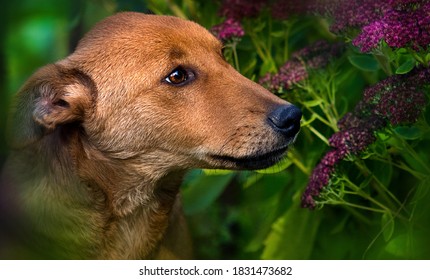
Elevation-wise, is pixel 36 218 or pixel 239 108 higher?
pixel 239 108

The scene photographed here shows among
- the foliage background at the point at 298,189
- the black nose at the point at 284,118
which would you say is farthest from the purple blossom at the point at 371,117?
the black nose at the point at 284,118

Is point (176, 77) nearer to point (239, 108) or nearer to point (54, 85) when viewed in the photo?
point (239, 108)

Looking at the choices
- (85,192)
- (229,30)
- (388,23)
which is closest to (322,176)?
(388,23)

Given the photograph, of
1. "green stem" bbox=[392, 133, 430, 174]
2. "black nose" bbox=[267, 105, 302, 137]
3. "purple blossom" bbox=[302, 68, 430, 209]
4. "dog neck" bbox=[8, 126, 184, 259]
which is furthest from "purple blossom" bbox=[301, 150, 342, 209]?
"dog neck" bbox=[8, 126, 184, 259]

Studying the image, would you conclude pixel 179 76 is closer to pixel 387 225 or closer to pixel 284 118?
pixel 284 118

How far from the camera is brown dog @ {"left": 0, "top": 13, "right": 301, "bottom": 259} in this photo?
2.99 metres

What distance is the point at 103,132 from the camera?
309 cm

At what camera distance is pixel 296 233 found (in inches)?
149

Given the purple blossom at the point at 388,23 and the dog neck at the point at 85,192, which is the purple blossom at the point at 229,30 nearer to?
the purple blossom at the point at 388,23

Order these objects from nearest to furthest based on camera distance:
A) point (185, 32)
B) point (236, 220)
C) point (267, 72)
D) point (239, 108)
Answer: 1. point (239, 108)
2. point (185, 32)
3. point (267, 72)
4. point (236, 220)

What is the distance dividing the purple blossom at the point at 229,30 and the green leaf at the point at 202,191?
2.45ft

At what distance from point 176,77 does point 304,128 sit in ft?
2.78

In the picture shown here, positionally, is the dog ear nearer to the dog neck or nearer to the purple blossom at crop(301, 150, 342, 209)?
the dog neck
